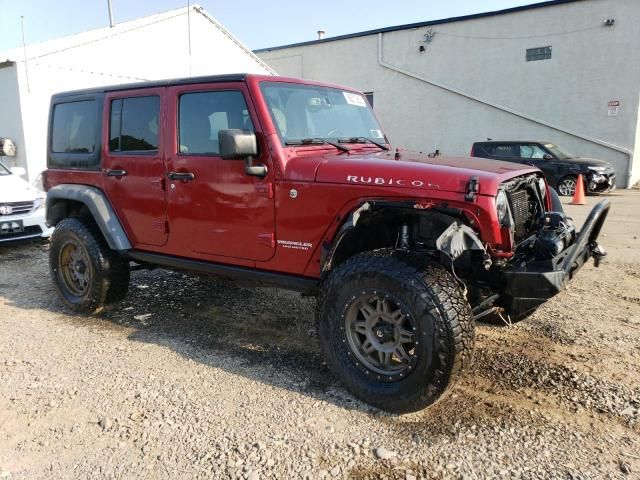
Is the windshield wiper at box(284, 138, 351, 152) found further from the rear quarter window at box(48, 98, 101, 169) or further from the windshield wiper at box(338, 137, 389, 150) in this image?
the rear quarter window at box(48, 98, 101, 169)

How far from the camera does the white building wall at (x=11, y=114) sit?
1070 cm

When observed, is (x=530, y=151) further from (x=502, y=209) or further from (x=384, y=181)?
(x=384, y=181)

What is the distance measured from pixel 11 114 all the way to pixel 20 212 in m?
4.77

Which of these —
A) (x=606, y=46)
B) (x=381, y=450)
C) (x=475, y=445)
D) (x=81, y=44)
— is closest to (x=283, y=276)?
(x=381, y=450)

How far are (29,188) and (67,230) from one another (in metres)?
3.93

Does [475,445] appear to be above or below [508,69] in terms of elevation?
below

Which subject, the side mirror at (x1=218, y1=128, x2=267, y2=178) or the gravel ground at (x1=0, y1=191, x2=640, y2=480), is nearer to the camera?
the gravel ground at (x1=0, y1=191, x2=640, y2=480)

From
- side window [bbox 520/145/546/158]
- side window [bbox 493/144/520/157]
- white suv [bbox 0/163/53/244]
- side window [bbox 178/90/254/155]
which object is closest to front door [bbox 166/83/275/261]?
side window [bbox 178/90/254/155]

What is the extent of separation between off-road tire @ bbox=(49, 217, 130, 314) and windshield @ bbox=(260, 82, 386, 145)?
2229 millimetres

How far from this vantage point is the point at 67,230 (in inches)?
191

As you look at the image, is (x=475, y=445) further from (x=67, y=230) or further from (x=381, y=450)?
(x=67, y=230)

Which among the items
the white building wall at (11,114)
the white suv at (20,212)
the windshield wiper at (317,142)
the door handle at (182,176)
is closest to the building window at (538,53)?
the white building wall at (11,114)

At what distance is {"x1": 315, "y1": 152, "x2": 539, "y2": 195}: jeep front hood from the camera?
2947mm

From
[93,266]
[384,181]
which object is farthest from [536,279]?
[93,266]
